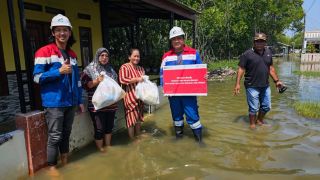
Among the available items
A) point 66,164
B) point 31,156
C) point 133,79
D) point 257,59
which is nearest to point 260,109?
point 257,59

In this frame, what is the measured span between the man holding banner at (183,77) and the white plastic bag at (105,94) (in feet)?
3.31

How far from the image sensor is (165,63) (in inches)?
220

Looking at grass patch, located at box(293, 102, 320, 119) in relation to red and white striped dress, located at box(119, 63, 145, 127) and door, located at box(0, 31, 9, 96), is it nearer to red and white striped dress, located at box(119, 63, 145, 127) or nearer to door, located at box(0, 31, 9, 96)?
red and white striped dress, located at box(119, 63, 145, 127)

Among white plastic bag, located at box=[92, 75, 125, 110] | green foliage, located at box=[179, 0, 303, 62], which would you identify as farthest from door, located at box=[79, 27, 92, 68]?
green foliage, located at box=[179, 0, 303, 62]

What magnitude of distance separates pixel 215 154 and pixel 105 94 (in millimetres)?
2022

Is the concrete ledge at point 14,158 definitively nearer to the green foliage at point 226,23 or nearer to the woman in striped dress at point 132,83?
the woman in striped dress at point 132,83

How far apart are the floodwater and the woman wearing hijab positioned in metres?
0.32

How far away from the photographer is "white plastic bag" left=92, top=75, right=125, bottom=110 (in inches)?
188

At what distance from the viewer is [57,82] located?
4078 millimetres

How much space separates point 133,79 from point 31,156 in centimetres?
208

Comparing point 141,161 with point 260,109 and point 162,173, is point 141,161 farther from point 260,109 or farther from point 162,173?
point 260,109

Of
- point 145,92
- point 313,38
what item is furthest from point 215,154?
point 313,38

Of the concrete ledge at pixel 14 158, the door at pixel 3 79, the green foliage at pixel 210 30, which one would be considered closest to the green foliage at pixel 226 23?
the green foliage at pixel 210 30

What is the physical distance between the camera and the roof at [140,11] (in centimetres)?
1010
